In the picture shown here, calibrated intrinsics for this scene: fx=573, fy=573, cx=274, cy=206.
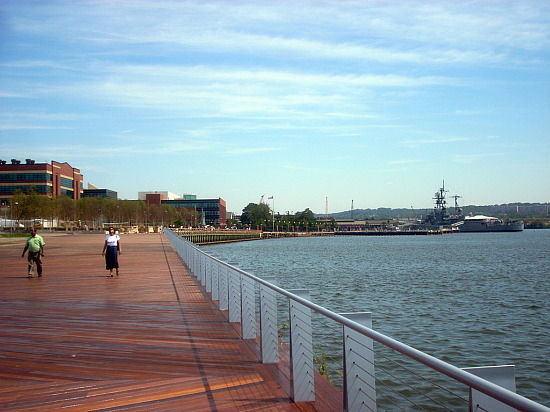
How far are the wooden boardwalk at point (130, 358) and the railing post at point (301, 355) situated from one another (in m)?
0.12

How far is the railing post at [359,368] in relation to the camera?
435 centimetres

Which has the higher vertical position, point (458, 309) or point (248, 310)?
point (248, 310)

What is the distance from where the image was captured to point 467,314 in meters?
20.3

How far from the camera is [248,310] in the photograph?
8.34 meters

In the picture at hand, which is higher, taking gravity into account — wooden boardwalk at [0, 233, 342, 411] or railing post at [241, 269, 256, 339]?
railing post at [241, 269, 256, 339]

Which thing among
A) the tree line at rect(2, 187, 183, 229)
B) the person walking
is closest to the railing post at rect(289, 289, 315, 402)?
the person walking

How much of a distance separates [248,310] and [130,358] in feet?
6.01

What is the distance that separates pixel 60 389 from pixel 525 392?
8.63 m

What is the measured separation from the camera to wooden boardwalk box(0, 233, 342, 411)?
5551 millimetres

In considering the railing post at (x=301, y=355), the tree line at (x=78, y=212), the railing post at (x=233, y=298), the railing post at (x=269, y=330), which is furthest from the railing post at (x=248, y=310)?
the tree line at (x=78, y=212)

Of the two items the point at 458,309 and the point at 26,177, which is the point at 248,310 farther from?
the point at 26,177

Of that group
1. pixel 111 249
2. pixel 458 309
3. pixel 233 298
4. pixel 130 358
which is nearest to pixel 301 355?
pixel 130 358

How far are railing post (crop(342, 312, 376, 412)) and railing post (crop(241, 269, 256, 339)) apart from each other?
377 cm

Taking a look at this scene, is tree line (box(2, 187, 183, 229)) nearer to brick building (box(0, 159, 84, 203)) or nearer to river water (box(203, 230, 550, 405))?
brick building (box(0, 159, 84, 203))
